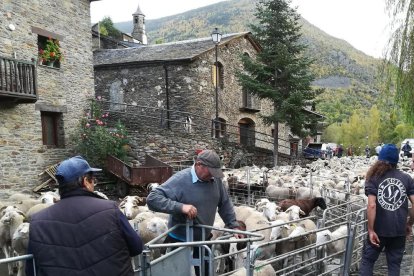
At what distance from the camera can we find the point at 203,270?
3.77 metres

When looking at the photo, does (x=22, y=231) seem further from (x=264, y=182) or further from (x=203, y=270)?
(x=264, y=182)

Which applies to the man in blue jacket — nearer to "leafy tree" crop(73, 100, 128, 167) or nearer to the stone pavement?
the stone pavement

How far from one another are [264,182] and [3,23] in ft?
30.8

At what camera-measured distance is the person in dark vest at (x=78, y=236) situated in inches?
96.3

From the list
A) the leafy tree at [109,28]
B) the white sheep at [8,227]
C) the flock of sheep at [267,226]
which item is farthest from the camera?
the leafy tree at [109,28]

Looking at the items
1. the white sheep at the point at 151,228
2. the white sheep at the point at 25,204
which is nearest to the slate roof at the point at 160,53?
the white sheep at the point at 25,204

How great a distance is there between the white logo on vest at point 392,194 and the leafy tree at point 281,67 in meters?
15.6

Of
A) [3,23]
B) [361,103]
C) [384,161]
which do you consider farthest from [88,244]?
[361,103]

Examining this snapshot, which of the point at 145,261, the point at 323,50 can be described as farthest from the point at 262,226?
the point at 323,50

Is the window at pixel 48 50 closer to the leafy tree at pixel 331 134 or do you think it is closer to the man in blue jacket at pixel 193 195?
the man in blue jacket at pixel 193 195

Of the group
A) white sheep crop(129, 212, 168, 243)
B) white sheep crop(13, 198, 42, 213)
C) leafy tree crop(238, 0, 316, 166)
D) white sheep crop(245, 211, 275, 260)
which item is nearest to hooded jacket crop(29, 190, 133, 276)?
white sheep crop(245, 211, 275, 260)

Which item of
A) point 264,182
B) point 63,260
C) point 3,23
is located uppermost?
point 3,23

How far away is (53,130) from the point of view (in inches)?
600

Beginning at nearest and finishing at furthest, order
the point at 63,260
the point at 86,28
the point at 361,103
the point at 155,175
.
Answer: the point at 63,260
the point at 155,175
the point at 86,28
the point at 361,103
